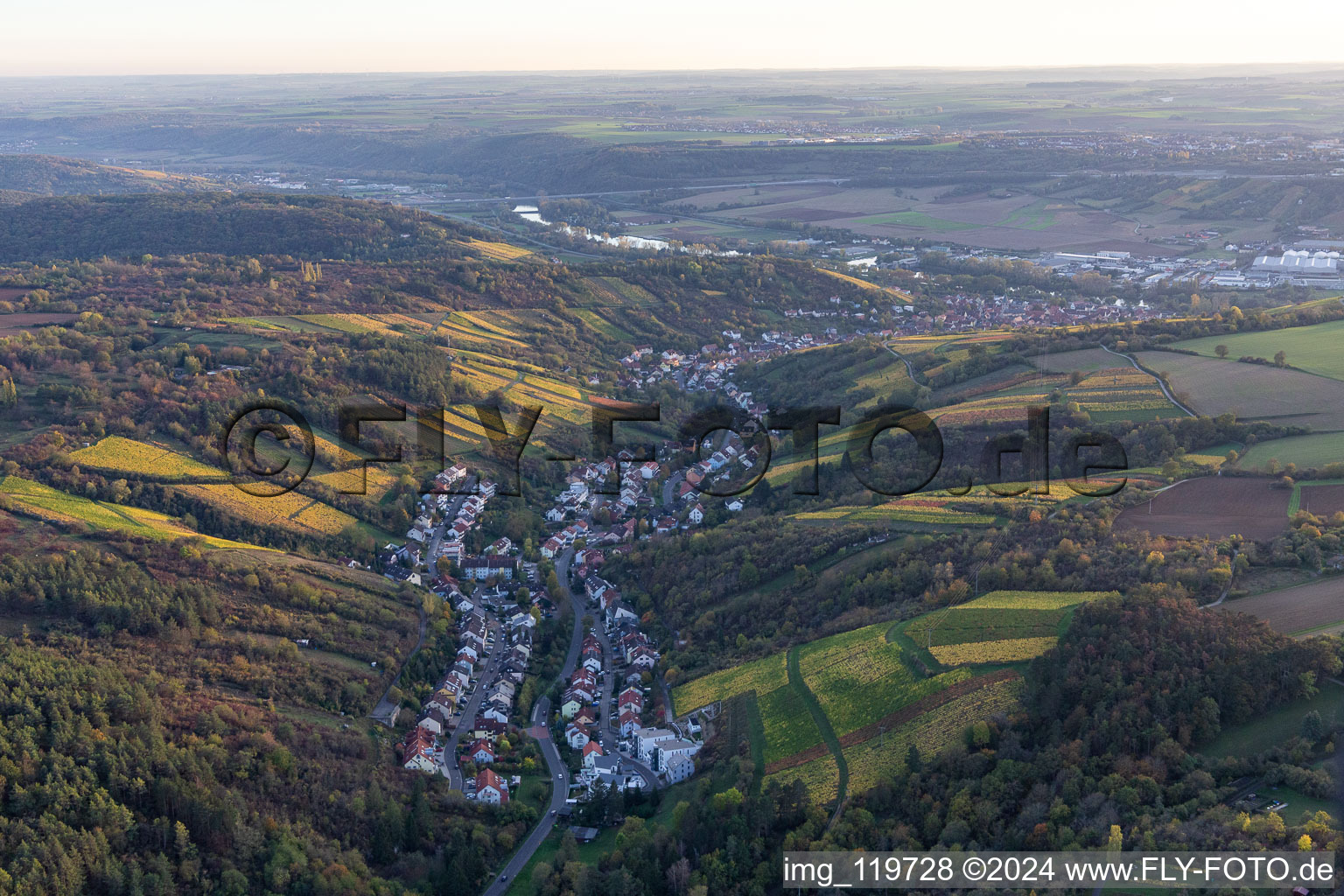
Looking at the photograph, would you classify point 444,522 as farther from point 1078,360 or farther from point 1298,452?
point 1298,452

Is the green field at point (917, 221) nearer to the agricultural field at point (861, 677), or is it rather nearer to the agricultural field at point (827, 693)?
the agricultural field at point (861, 677)

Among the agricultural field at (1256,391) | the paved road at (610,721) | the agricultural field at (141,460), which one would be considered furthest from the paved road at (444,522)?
the agricultural field at (1256,391)

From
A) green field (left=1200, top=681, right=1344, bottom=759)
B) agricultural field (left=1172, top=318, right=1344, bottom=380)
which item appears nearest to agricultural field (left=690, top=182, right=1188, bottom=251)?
agricultural field (left=1172, top=318, right=1344, bottom=380)

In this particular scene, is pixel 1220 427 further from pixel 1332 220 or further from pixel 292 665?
pixel 1332 220

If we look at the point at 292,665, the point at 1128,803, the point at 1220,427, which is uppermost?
the point at 1220,427

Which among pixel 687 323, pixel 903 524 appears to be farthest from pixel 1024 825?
pixel 687 323

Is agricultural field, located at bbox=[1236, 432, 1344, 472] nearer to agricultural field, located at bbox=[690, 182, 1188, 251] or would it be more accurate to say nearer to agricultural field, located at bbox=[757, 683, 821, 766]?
agricultural field, located at bbox=[757, 683, 821, 766]
